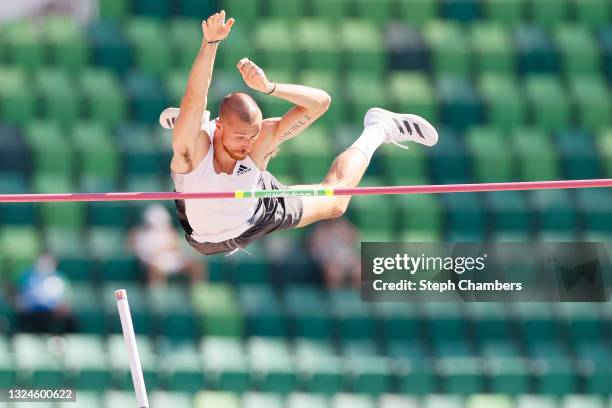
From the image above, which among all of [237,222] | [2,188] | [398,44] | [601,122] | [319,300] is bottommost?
[237,222]

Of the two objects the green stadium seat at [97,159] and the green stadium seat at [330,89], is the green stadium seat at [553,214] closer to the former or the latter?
the green stadium seat at [330,89]

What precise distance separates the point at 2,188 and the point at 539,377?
423 centimetres

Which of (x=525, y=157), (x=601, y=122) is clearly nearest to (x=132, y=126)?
(x=525, y=157)

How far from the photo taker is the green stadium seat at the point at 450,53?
1120 centimetres

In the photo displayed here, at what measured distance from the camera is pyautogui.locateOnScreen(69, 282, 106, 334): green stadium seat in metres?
9.40

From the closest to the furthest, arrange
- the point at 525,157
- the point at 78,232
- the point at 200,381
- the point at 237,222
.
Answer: the point at 237,222 → the point at 200,381 → the point at 78,232 → the point at 525,157

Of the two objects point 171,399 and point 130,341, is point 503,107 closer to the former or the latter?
point 171,399

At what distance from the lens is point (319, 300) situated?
9.68 meters

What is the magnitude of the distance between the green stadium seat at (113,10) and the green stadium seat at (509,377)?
4.32 meters

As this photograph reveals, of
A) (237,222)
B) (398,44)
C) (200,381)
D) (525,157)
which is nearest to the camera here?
(237,222)

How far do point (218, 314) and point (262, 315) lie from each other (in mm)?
314

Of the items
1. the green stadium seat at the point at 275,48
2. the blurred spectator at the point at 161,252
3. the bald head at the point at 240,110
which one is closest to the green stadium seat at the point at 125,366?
the blurred spectator at the point at 161,252

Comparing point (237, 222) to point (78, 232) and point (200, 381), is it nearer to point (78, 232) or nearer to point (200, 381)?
point (200, 381)

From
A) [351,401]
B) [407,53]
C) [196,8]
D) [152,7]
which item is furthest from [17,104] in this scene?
[351,401]
